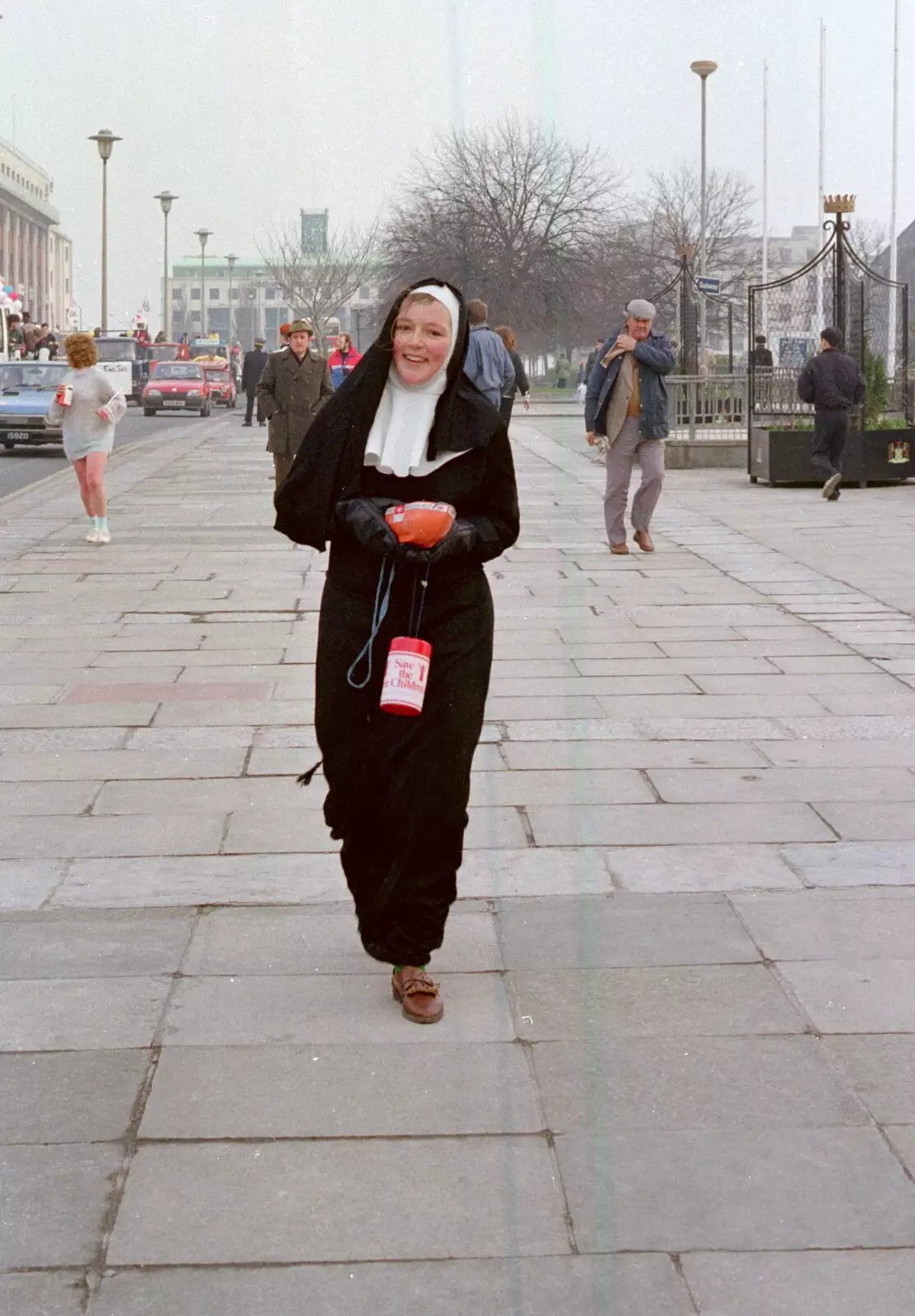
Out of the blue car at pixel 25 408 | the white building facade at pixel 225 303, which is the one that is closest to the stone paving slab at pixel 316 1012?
the blue car at pixel 25 408

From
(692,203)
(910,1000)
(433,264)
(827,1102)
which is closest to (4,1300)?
(827,1102)

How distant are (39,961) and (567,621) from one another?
5.87 meters

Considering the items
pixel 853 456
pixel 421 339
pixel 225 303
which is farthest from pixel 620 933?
pixel 225 303

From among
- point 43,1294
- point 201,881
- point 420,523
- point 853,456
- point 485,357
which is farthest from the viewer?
point 853,456

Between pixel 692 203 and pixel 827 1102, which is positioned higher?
pixel 692 203

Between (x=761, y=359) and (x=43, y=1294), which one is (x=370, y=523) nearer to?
(x=43, y=1294)

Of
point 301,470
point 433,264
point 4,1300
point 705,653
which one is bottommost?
point 4,1300

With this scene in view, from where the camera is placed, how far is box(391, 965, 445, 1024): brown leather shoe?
13.3ft

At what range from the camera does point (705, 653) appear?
8.97 m

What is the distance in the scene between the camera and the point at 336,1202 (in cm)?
314

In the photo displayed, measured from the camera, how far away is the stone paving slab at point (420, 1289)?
279cm

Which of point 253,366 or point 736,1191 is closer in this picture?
point 736,1191

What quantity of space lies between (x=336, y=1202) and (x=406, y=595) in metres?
1.46

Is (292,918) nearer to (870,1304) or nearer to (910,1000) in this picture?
(910,1000)
